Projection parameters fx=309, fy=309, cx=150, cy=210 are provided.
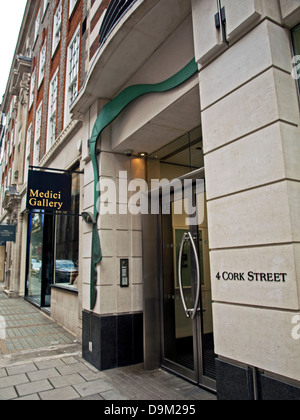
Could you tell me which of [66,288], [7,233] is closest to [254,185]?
[66,288]

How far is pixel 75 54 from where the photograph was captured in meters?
9.58

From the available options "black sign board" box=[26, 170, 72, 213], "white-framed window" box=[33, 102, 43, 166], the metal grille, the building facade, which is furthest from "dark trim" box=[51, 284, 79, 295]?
"white-framed window" box=[33, 102, 43, 166]

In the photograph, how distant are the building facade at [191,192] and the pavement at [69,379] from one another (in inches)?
11.0

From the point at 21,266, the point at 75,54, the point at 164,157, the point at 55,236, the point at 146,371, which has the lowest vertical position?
the point at 146,371

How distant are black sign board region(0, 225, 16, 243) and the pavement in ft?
31.5

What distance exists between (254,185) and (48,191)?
4.72m

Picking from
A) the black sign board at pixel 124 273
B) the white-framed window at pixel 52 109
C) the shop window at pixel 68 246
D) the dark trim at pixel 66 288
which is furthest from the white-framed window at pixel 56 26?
the black sign board at pixel 124 273

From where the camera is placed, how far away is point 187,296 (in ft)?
15.8

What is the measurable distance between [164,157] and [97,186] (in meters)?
1.37

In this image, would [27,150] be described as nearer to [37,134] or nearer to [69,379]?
[37,134]

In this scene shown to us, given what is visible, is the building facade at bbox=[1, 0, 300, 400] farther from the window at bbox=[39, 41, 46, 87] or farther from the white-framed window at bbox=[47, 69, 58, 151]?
the window at bbox=[39, 41, 46, 87]

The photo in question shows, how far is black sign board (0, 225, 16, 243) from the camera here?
1572cm
